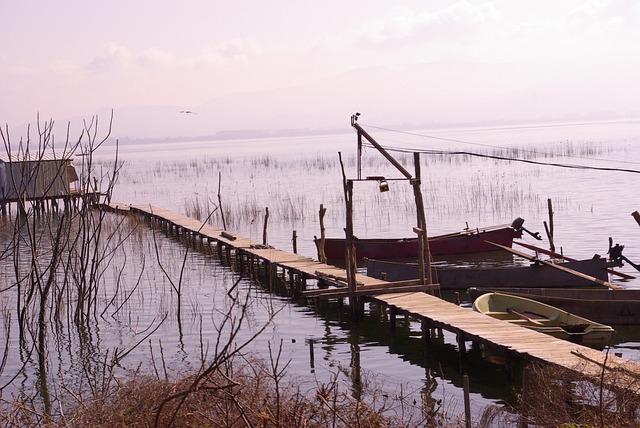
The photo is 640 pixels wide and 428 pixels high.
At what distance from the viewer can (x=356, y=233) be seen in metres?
35.1

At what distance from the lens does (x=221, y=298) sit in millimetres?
21859

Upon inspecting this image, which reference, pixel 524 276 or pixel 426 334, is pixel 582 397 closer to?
pixel 426 334

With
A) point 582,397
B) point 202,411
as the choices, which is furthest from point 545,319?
point 202,411

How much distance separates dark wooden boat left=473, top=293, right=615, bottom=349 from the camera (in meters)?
14.5

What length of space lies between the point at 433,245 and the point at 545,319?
37.7 ft

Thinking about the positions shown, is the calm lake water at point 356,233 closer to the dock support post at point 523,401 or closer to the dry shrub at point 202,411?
the dry shrub at point 202,411

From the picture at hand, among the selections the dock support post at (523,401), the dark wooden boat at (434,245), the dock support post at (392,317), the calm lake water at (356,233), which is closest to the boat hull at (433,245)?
the dark wooden boat at (434,245)

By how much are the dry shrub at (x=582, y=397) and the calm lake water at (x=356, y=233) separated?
6.43ft

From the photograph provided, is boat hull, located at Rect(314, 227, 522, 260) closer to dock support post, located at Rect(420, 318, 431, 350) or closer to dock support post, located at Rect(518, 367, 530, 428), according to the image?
dock support post, located at Rect(420, 318, 431, 350)

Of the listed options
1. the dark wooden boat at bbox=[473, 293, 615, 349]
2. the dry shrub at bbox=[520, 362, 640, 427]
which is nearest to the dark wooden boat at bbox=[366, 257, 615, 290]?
the dark wooden boat at bbox=[473, 293, 615, 349]

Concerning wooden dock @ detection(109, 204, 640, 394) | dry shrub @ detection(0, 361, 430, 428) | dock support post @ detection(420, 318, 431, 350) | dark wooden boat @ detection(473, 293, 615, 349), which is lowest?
dock support post @ detection(420, 318, 431, 350)

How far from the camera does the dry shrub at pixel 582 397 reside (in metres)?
9.20

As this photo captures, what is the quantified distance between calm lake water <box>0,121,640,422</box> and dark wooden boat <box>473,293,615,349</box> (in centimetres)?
95

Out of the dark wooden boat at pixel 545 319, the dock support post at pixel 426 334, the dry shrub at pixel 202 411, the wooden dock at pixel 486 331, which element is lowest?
the dock support post at pixel 426 334
